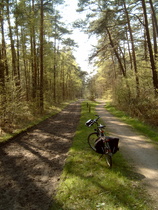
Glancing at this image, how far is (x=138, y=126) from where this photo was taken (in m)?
10.5

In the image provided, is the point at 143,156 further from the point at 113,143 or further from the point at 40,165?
the point at 40,165

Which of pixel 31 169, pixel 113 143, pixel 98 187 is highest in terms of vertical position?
pixel 113 143

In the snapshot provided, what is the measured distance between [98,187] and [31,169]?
2.62m

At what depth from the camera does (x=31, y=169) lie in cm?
563

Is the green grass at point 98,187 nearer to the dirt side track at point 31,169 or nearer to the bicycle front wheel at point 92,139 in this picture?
the dirt side track at point 31,169

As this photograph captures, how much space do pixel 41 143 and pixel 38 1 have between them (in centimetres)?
1502

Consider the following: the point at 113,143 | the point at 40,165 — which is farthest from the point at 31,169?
the point at 113,143

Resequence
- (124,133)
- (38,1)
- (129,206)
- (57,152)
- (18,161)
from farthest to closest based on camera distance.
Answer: (38,1) < (124,133) < (57,152) < (18,161) < (129,206)

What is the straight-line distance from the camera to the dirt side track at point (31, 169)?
3998 millimetres

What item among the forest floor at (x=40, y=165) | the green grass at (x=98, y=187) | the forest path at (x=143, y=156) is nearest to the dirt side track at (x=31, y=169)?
→ the forest floor at (x=40, y=165)

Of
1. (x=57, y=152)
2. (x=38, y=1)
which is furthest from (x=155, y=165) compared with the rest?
(x=38, y=1)

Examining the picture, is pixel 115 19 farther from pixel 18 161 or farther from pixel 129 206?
pixel 129 206

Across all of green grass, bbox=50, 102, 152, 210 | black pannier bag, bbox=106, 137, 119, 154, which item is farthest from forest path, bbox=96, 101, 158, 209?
black pannier bag, bbox=106, 137, 119, 154

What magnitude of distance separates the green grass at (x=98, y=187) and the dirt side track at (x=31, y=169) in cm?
40
